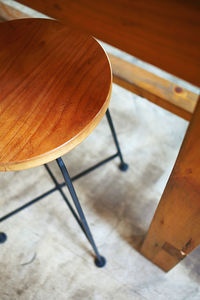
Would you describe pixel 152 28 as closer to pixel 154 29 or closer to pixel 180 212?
pixel 154 29

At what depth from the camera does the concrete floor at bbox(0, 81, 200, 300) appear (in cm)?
100

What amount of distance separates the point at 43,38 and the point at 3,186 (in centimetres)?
76

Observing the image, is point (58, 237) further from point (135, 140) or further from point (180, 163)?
point (180, 163)

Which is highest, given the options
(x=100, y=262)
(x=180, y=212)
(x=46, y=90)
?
(x=46, y=90)

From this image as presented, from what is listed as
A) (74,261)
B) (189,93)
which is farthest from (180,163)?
(74,261)

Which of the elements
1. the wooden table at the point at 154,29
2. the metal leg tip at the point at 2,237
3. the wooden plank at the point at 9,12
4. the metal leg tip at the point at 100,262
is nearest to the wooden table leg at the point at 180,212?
the wooden table at the point at 154,29

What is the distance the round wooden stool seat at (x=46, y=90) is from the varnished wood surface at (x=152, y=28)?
0.65 feet

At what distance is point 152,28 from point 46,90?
322 millimetres

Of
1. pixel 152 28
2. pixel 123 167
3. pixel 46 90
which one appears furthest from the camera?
pixel 123 167

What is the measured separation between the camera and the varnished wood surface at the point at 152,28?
12.4 inches

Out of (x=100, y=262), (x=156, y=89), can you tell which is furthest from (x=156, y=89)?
(x=100, y=262)

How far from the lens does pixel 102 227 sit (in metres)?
1.11

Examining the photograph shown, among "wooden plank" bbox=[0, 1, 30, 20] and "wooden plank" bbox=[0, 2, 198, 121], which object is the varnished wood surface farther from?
"wooden plank" bbox=[0, 1, 30, 20]

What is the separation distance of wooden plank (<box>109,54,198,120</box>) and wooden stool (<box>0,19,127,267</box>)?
17.4 inches
